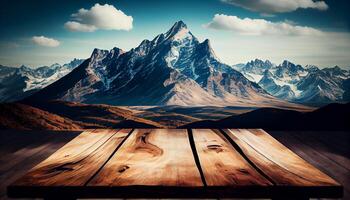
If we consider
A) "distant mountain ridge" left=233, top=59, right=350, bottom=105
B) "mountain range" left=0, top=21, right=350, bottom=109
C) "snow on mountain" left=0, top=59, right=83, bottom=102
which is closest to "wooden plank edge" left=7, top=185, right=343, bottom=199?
"mountain range" left=0, top=21, right=350, bottom=109

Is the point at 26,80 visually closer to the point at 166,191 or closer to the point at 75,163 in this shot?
the point at 75,163

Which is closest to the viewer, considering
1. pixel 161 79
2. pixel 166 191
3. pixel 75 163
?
pixel 166 191

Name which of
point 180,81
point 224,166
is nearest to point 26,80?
point 180,81

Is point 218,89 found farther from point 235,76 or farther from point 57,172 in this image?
point 57,172

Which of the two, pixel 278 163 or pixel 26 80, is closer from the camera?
pixel 278 163

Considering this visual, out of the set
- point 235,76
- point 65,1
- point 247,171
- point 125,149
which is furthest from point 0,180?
point 235,76

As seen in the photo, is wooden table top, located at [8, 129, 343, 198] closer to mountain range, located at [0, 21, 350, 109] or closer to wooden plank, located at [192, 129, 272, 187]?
wooden plank, located at [192, 129, 272, 187]

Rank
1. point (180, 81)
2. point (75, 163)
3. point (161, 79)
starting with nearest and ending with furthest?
point (75, 163), point (180, 81), point (161, 79)

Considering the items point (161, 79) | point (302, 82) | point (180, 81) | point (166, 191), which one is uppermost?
point (161, 79)

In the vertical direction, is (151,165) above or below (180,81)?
below
